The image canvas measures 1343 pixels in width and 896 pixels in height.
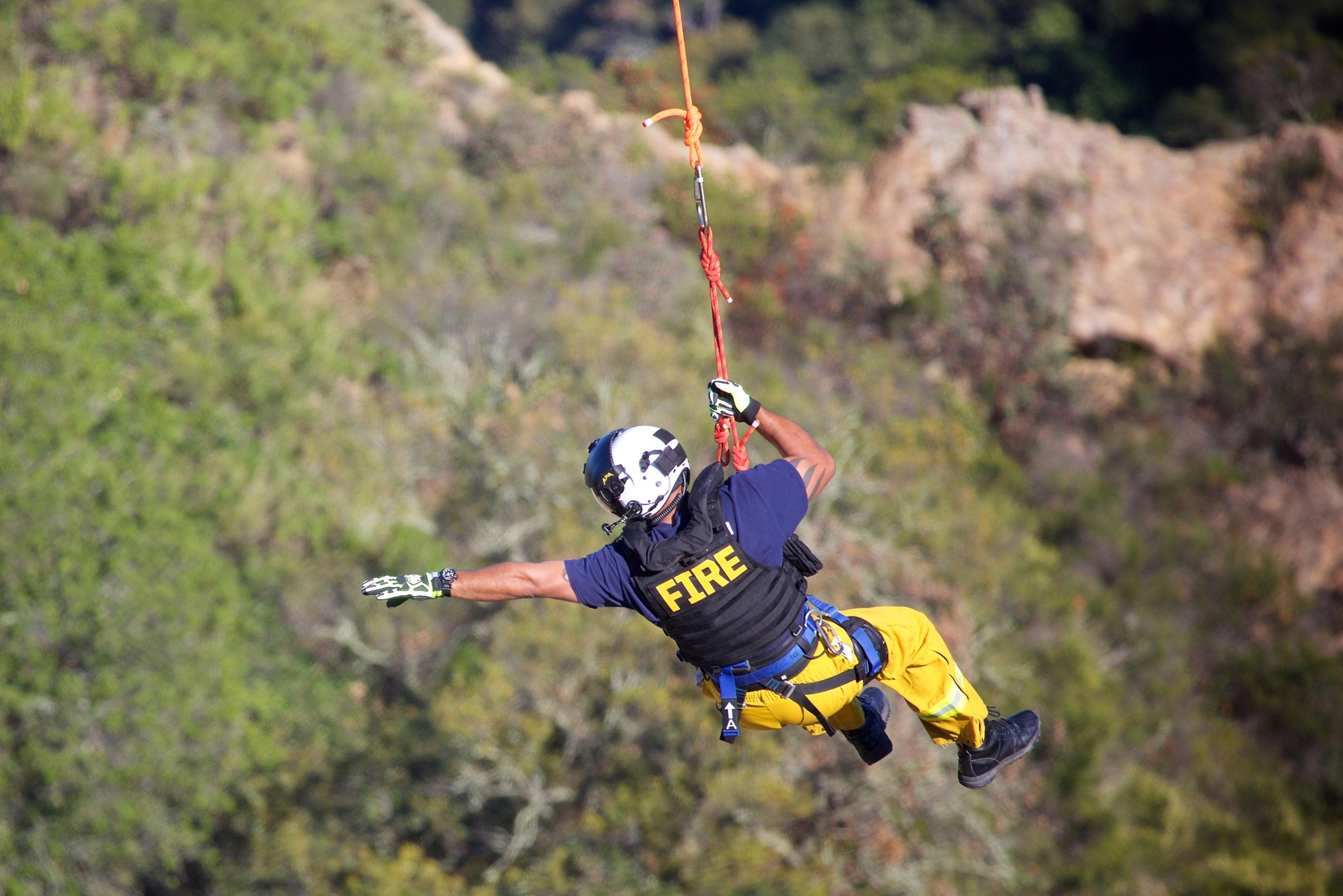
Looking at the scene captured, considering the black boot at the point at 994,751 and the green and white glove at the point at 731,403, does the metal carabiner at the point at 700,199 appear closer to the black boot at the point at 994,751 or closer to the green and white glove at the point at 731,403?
the green and white glove at the point at 731,403

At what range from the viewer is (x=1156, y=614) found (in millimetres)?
20297

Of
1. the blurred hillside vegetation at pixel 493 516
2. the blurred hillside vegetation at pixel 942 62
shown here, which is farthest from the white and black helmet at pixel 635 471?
the blurred hillside vegetation at pixel 942 62

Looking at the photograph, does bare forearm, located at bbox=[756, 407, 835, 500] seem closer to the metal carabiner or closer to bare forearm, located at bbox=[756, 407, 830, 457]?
bare forearm, located at bbox=[756, 407, 830, 457]

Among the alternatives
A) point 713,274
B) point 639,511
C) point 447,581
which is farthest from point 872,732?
point 713,274

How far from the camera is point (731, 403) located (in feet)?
15.1

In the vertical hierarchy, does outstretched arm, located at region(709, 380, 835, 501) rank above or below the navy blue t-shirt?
above

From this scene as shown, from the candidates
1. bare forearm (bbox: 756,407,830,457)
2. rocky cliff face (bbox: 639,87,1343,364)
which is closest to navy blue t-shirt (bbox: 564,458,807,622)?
bare forearm (bbox: 756,407,830,457)

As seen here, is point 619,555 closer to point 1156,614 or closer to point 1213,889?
point 1213,889

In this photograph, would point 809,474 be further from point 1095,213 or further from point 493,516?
point 1095,213

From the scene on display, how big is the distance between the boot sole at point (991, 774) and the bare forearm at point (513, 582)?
75.8 inches

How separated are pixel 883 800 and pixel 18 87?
15.1 metres

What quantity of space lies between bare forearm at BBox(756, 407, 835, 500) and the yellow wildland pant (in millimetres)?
608

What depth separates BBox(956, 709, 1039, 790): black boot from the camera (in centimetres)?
500

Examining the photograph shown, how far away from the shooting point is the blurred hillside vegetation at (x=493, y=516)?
41.4 ft
